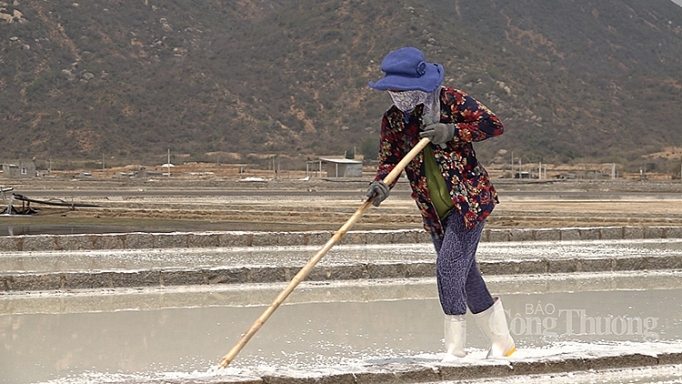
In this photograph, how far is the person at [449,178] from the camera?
5574 millimetres

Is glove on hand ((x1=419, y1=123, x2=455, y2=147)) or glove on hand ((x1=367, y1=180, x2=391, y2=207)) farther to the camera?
glove on hand ((x1=367, y1=180, x2=391, y2=207))

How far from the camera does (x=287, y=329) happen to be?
689cm

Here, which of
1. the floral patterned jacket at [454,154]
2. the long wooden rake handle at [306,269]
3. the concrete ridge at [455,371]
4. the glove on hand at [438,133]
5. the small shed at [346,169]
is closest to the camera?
the concrete ridge at [455,371]

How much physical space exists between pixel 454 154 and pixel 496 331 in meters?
1.00

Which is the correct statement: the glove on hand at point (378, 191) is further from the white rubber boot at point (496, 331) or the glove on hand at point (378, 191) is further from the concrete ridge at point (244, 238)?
the concrete ridge at point (244, 238)

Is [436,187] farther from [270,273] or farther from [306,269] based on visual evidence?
[270,273]

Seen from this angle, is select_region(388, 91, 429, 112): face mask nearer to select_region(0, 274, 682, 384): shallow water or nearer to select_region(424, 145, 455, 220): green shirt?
select_region(424, 145, 455, 220): green shirt

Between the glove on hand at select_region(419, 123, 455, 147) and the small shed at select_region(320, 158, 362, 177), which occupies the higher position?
the small shed at select_region(320, 158, 362, 177)

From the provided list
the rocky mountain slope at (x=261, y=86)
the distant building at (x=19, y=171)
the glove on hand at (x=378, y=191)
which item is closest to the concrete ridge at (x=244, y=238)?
the glove on hand at (x=378, y=191)

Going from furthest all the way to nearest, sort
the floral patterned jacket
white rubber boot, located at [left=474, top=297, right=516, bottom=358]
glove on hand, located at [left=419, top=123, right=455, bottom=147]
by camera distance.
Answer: white rubber boot, located at [left=474, top=297, right=516, bottom=358] < the floral patterned jacket < glove on hand, located at [left=419, top=123, right=455, bottom=147]

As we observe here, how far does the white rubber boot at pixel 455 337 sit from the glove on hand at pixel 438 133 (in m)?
0.95

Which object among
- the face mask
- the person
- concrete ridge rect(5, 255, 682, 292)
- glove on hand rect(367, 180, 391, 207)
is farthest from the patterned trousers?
concrete ridge rect(5, 255, 682, 292)

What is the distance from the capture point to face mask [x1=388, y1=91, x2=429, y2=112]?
18.5ft

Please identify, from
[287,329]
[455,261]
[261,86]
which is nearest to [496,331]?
[455,261]
